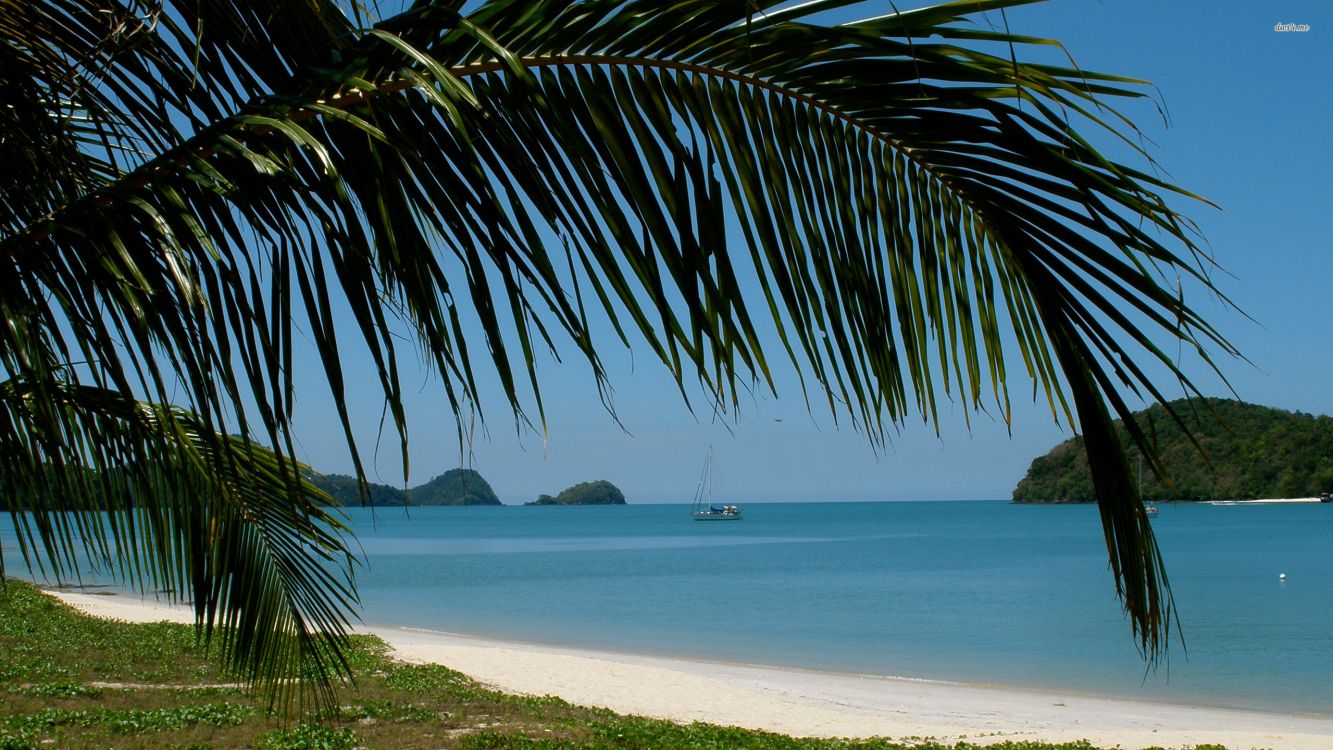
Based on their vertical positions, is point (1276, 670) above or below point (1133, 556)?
below

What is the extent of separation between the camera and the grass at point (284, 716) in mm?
8664

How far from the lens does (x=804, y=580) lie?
1873 inches

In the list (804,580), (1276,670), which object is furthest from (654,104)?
(804,580)

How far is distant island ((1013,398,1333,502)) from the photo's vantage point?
1331mm

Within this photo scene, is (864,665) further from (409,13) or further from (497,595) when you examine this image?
(409,13)

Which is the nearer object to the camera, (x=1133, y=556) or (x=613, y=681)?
(x=1133, y=556)

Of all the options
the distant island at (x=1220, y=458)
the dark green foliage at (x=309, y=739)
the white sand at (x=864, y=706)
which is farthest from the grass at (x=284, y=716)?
the distant island at (x=1220, y=458)

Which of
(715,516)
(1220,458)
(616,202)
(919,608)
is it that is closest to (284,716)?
(616,202)

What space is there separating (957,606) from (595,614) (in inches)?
486

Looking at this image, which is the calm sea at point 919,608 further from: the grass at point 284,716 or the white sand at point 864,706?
the grass at point 284,716

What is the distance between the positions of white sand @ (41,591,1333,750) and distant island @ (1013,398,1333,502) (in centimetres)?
319

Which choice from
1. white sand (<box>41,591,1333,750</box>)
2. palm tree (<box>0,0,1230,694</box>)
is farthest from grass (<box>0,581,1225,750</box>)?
palm tree (<box>0,0,1230,694</box>)

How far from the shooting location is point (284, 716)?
8312mm

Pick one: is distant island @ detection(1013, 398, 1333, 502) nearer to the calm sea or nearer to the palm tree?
the palm tree
